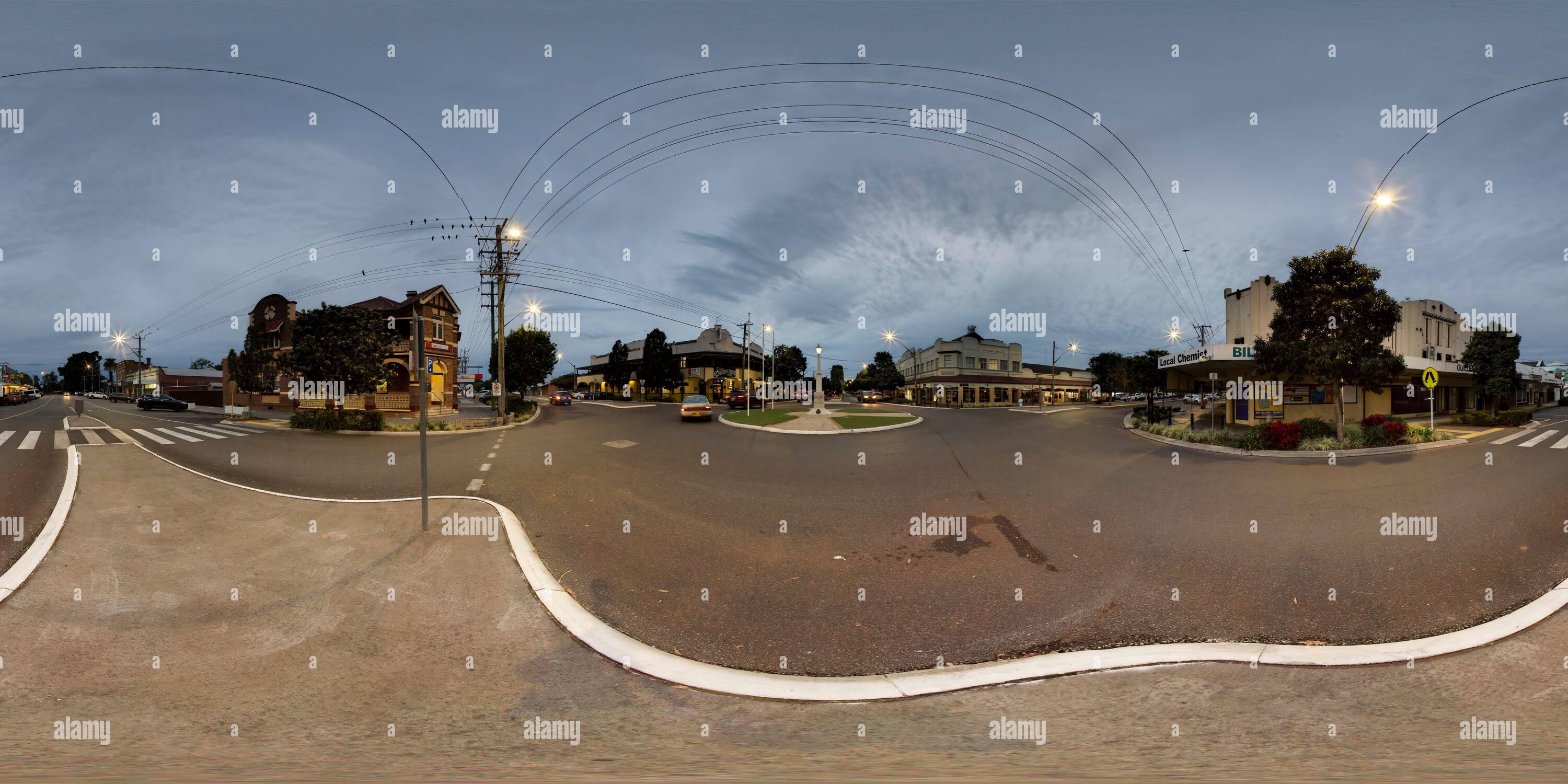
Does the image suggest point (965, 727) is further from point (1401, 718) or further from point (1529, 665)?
point (1529, 665)

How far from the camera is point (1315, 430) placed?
18.1 m

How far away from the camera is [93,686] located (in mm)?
3525

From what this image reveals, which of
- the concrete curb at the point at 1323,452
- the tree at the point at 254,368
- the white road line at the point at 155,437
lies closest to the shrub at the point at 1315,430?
the concrete curb at the point at 1323,452

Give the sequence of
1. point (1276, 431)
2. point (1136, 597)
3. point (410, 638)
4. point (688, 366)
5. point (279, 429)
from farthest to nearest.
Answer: point (688, 366) → point (279, 429) → point (1276, 431) → point (1136, 597) → point (410, 638)

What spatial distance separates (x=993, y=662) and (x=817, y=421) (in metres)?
22.7

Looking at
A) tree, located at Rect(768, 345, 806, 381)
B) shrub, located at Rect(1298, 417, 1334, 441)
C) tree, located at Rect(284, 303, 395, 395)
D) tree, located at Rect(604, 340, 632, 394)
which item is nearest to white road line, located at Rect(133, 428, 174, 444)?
tree, located at Rect(284, 303, 395, 395)

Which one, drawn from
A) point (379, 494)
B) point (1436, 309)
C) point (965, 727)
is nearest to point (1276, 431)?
point (965, 727)

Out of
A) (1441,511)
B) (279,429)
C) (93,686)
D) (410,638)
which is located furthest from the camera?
(279,429)

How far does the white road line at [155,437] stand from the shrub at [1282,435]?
3283 cm

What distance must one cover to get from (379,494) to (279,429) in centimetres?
1732

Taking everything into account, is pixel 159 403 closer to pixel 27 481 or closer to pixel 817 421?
pixel 27 481

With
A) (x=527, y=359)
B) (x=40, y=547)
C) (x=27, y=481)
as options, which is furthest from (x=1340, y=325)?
(x=527, y=359)

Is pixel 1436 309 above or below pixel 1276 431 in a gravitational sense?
above

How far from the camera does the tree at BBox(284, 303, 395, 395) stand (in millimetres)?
22141
